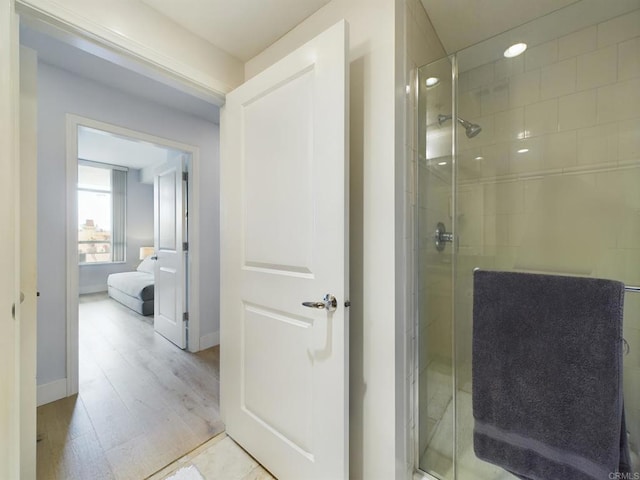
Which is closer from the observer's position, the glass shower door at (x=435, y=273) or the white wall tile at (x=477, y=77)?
the glass shower door at (x=435, y=273)

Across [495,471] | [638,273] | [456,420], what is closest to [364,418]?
[456,420]

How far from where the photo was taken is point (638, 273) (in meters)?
1.34

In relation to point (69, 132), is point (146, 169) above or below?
above

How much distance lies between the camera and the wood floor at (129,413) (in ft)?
4.71

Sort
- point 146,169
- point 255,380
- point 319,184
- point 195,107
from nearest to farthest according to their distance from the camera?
1. point 319,184
2. point 255,380
3. point 195,107
4. point 146,169

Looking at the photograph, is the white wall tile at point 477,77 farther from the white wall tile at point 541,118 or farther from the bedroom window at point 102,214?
the bedroom window at point 102,214

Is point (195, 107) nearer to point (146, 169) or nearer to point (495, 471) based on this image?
point (495, 471)

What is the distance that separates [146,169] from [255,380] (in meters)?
6.10

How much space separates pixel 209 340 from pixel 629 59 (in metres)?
3.68

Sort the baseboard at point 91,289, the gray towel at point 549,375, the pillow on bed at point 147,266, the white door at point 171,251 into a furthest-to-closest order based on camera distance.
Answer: the baseboard at point 91,289
the pillow on bed at point 147,266
the white door at point 171,251
the gray towel at point 549,375

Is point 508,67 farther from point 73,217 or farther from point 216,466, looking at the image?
point 73,217

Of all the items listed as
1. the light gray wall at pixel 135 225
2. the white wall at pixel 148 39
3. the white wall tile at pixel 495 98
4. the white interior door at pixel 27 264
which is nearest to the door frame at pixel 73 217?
the white interior door at pixel 27 264

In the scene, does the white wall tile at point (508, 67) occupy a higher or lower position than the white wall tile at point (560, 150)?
higher

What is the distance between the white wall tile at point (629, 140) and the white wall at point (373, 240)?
116 centimetres
